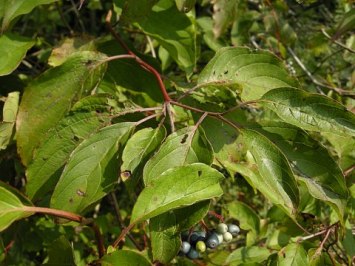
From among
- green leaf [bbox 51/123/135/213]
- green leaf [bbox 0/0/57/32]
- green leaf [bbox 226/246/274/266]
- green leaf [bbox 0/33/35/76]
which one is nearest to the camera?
green leaf [bbox 51/123/135/213]

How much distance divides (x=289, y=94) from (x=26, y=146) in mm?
724

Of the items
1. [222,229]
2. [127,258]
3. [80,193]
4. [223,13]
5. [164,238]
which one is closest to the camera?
[127,258]

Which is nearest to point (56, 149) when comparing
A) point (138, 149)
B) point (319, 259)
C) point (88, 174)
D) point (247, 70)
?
point (88, 174)

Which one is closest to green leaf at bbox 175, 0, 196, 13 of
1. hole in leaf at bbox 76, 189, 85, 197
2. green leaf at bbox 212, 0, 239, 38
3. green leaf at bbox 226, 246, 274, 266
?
green leaf at bbox 212, 0, 239, 38

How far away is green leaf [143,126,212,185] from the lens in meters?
1.16

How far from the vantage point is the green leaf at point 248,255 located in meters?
1.74

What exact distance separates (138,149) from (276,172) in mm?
347

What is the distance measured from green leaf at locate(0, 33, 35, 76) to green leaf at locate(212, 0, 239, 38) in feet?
1.93

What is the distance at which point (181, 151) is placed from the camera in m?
1.20

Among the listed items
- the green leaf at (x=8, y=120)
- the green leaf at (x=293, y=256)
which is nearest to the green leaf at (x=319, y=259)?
the green leaf at (x=293, y=256)

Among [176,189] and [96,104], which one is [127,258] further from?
[96,104]

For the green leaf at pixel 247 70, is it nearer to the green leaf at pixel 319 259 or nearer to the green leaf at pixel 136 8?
the green leaf at pixel 136 8

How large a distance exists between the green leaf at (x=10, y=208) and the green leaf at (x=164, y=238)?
0.29 meters

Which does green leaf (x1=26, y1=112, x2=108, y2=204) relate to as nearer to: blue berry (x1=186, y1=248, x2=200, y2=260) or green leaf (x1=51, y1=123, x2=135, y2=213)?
green leaf (x1=51, y1=123, x2=135, y2=213)
